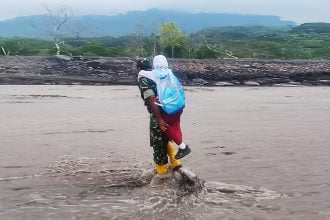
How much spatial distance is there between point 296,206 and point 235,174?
6.68 ft

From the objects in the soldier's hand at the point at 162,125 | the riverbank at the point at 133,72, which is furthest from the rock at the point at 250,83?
the soldier's hand at the point at 162,125

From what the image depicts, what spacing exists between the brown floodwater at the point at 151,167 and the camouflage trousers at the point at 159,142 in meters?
0.36

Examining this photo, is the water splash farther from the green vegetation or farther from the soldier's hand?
the green vegetation

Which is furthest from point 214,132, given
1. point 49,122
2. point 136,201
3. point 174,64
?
point 174,64

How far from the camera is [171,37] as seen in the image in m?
79.2

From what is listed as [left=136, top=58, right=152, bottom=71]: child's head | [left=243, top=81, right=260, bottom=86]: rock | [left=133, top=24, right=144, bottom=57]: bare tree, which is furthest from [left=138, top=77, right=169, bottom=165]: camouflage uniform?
[left=133, top=24, right=144, bottom=57]: bare tree

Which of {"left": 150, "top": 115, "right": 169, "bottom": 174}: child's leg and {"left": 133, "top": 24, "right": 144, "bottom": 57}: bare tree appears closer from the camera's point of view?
{"left": 150, "top": 115, "right": 169, "bottom": 174}: child's leg

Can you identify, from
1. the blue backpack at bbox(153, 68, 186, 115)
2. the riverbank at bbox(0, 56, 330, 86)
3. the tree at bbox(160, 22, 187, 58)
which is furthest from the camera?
the tree at bbox(160, 22, 187, 58)

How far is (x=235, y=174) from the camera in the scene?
30.2 feet

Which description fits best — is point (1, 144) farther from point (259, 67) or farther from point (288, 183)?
point (259, 67)

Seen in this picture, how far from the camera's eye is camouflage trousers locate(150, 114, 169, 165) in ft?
26.8

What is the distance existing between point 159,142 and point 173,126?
38 centimetres

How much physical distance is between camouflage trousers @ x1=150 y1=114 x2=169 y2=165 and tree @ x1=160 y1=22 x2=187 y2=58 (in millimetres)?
69365

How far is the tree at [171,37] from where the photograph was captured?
258 ft
